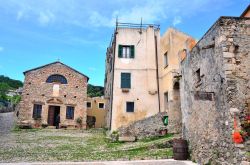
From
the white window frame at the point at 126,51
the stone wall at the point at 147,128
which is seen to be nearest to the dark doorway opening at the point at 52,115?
the white window frame at the point at 126,51

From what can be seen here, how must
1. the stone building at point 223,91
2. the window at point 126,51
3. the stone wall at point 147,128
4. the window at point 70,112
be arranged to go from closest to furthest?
the stone building at point 223,91
the stone wall at point 147,128
the window at point 126,51
the window at point 70,112

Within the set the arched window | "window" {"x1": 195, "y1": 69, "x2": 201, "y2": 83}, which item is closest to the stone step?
"window" {"x1": 195, "y1": 69, "x2": 201, "y2": 83}

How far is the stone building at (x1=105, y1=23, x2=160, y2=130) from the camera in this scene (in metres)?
22.8

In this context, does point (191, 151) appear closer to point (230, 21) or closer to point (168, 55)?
point (230, 21)

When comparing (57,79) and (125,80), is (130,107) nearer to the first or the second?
(125,80)

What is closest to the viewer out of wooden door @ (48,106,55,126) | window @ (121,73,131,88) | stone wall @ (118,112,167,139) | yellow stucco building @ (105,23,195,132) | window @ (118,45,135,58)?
stone wall @ (118,112,167,139)

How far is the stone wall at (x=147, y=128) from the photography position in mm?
20052

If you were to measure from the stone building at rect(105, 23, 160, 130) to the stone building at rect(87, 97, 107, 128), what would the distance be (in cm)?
1555

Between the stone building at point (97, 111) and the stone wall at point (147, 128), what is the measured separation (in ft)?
60.5

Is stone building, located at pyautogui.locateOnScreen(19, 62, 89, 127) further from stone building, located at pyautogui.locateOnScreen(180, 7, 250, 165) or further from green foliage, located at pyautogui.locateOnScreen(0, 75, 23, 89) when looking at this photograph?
green foliage, located at pyautogui.locateOnScreen(0, 75, 23, 89)

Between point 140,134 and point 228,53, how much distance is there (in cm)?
1291

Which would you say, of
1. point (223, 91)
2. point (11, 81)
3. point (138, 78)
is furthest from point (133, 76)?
point (11, 81)

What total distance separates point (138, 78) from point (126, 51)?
9.16 feet

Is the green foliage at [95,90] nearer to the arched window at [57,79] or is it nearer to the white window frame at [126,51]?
the arched window at [57,79]
